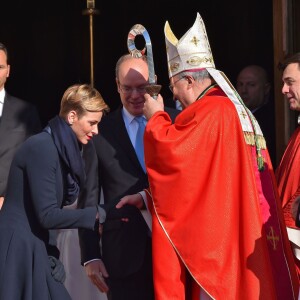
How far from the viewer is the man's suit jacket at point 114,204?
5586 millimetres

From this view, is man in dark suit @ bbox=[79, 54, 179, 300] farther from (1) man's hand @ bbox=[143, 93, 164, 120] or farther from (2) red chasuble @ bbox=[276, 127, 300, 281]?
(2) red chasuble @ bbox=[276, 127, 300, 281]

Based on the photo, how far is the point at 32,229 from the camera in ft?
17.9

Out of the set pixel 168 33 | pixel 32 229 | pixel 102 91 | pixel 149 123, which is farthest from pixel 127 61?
pixel 102 91

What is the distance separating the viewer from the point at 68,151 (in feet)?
17.9

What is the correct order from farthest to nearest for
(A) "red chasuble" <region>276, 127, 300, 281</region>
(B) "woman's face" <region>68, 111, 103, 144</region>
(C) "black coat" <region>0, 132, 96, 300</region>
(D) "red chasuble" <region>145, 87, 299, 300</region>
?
(A) "red chasuble" <region>276, 127, 300, 281</region> → (B) "woman's face" <region>68, 111, 103, 144</region> → (C) "black coat" <region>0, 132, 96, 300</region> → (D) "red chasuble" <region>145, 87, 299, 300</region>

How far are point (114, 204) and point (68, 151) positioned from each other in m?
0.35

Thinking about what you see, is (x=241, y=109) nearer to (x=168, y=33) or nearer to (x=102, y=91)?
(x=168, y=33)

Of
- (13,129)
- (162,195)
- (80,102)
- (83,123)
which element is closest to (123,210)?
(162,195)

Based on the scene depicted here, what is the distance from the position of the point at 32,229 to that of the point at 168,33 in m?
1.25

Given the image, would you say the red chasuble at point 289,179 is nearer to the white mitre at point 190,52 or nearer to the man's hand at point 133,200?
the white mitre at point 190,52

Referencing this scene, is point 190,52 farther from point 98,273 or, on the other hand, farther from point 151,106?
point 98,273

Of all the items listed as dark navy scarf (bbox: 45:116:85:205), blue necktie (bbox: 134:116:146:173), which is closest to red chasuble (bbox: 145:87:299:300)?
dark navy scarf (bbox: 45:116:85:205)

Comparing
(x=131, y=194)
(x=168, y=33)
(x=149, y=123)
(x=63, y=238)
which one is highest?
(x=168, y=33)

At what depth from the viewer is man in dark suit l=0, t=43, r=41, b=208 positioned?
Answer: 21.8ft
